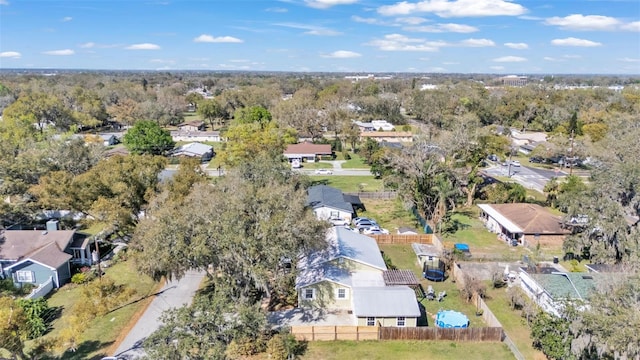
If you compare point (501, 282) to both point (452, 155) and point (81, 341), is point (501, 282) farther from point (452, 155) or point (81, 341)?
point (81, 341)

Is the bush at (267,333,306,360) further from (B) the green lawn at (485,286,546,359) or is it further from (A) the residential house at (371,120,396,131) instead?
(A) the residential house at (371,120,396,131)

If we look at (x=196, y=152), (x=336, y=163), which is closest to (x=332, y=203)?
(x=336, y=163)

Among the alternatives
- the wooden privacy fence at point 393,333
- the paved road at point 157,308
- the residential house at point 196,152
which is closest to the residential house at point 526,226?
the wooden privacy fence at point 393,333

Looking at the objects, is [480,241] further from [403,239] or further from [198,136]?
[198,136]

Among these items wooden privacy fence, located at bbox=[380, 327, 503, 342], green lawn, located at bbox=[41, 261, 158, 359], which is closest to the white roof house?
green lawn, located at bbox=[41, 261, 158, 359]

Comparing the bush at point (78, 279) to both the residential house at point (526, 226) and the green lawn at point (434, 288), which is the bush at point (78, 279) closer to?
the green lawn at point (434, 288)
